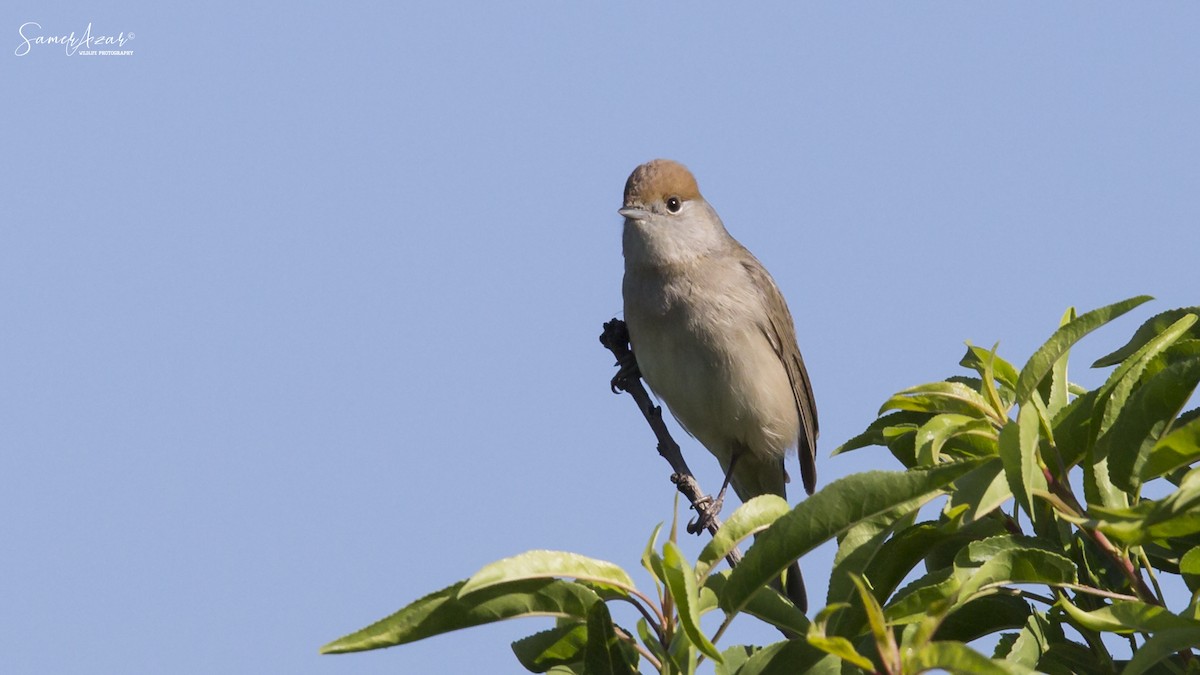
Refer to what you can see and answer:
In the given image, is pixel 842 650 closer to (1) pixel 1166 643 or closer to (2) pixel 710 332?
(1) pixel 1166 643

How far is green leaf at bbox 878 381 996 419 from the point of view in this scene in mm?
2664

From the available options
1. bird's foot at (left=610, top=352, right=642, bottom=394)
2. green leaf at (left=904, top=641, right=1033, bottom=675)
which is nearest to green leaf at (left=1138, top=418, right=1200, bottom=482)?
green leaf at (left=904, top=641, right=1033, bottom=675)

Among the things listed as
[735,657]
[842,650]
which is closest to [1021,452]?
[842,650]

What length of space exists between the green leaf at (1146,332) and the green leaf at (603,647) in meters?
1.30

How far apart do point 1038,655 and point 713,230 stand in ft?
16.2

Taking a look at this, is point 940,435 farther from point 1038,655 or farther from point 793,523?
point 1038,655

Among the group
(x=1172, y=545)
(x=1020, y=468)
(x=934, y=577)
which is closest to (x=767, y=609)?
(x=934, y=577)

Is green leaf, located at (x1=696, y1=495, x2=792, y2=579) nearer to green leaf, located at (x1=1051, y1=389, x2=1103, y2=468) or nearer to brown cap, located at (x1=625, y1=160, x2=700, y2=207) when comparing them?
green leaf, located at (x1=1051, y1=389, x2=1103, y2=468)

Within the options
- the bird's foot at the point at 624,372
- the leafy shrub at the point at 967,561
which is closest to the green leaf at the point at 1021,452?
the leafy shrub at the point at 967,561

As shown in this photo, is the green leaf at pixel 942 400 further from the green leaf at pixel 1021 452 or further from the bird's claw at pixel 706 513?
the bird's claw at pixel 706 513

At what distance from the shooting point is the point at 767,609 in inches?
98.4

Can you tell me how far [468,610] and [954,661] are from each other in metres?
0.93

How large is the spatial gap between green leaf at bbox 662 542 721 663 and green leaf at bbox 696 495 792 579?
0.52 ft

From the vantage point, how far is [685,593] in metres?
2.29
